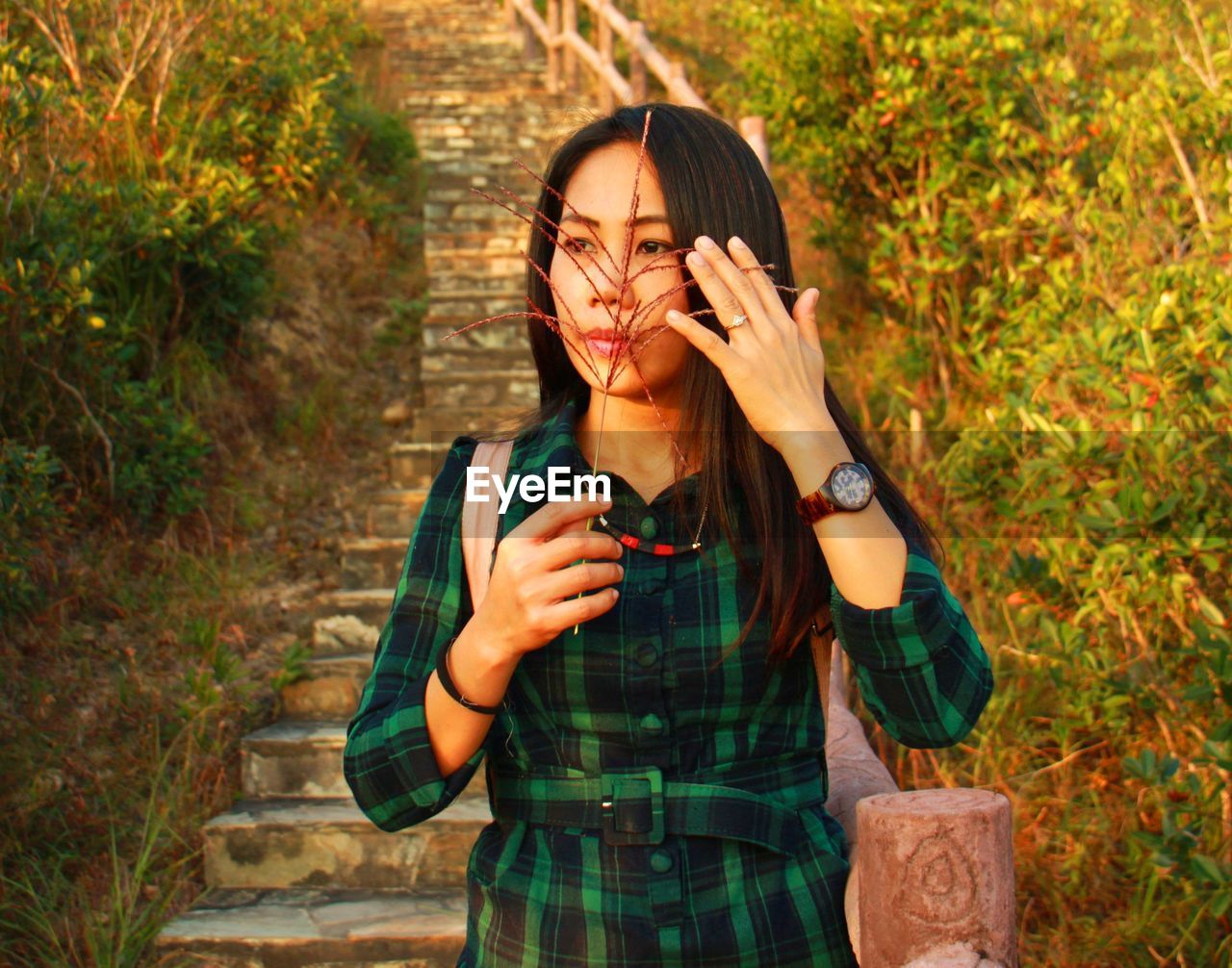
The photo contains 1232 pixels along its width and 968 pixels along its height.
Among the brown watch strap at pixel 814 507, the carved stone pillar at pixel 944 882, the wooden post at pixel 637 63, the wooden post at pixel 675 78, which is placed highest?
the wooden post at pixel 637 63

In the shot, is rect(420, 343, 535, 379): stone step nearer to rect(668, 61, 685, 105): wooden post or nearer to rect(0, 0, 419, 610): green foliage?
rect(0, 0, 419, 610): green foliage

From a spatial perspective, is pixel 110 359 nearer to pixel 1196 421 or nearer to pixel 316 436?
pixel 316 436

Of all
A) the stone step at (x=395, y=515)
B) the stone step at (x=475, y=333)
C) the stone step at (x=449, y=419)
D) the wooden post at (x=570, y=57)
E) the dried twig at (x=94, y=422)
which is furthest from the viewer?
the wooden post at (x=570, y=57)

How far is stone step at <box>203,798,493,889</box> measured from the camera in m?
3.66

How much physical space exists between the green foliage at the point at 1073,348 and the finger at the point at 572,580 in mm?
1893

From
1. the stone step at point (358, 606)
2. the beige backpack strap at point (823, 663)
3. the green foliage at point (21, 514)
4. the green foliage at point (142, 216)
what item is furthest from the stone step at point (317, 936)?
the beige backpack strap at point (823, 663)

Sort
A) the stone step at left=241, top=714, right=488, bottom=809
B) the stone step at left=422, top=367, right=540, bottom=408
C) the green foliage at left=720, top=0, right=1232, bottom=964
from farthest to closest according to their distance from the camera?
1. the stone step at left=422, top=367, right=540, bottom=408
2. the stone step at left=241, top=714, right=488, bottom=809
3. the green foliage at left=720, top=0, right=1232, bottom=964

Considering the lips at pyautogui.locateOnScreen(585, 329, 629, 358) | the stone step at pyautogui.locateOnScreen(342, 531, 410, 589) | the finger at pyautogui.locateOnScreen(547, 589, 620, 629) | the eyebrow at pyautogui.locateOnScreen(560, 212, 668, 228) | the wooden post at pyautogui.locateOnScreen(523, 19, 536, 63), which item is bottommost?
the finger at pyautogui.locateOnScreen(547, 589, 620, 629)

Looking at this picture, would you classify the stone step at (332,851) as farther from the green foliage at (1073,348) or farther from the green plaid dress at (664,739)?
the green plaid dress at (664,739)

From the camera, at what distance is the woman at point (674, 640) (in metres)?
1.38

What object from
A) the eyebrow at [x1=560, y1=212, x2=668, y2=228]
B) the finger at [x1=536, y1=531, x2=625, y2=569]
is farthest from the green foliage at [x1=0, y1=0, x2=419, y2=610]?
the finger at [x1=536, y1=531, x2=625, y2=569]

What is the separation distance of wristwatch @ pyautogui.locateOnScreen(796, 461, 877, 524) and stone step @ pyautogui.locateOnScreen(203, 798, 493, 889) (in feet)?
8.33

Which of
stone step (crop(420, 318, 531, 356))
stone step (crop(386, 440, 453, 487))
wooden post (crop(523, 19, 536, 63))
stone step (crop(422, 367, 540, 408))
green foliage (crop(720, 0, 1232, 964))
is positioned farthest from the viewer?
wooden post (crop(523, 19, 536, 63))
